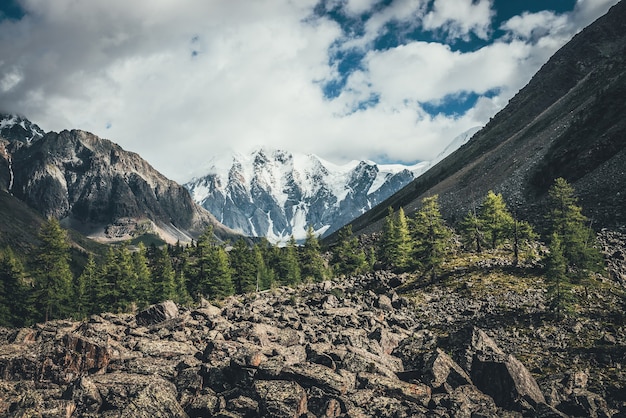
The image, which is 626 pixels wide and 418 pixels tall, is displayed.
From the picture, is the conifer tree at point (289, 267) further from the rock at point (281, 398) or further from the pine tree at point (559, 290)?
the rock at point (281, 398)

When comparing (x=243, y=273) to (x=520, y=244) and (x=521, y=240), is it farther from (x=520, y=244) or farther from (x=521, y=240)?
(x=521, y=240)

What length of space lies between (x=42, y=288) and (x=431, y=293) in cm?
5529

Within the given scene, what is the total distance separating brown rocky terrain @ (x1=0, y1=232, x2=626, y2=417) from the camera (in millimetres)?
16062

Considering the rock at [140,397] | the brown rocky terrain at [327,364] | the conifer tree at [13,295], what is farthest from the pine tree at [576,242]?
the conifer tree at [13,295]

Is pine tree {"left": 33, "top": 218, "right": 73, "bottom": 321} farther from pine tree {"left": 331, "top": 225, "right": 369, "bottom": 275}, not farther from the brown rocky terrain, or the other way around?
pine tree {"left": 331, "top": 225, "right": 369, "bottom": 275}

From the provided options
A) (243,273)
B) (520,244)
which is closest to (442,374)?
(520,244)

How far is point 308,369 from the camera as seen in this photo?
1833cm

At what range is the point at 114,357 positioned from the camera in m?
21.0

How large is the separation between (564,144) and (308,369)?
338ft

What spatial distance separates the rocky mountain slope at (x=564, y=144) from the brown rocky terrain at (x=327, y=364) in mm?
41267

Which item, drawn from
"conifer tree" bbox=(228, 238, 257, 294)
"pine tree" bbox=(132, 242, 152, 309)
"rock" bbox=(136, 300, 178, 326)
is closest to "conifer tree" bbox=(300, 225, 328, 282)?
"conifer tree" bbox=(228, 238, 257, 294)

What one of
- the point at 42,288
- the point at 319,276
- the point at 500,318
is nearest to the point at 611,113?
the point at 319,276

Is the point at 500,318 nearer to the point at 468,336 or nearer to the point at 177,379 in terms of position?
the point at 468,336

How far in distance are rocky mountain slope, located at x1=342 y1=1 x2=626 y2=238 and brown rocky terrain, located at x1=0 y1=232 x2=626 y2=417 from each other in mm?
41267
